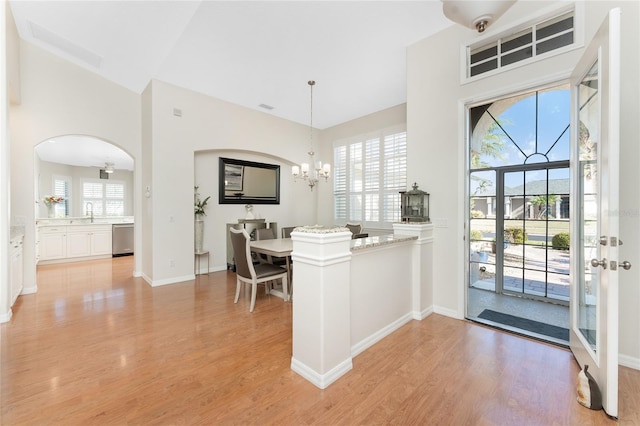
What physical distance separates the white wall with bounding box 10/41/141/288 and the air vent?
5.24 metres

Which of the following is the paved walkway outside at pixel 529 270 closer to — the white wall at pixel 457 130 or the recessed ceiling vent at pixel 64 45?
the white wall at pixel 457 130

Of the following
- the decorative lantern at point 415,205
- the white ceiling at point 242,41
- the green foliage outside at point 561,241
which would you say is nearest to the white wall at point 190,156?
the white ceiling at point 242,41

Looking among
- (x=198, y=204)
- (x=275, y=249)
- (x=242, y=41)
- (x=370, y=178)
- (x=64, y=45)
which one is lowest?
(x=275, y=249)

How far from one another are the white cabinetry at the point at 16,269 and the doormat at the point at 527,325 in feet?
17.8

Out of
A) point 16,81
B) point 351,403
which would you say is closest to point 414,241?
point 351,403

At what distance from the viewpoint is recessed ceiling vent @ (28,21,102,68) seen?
12.0 ft

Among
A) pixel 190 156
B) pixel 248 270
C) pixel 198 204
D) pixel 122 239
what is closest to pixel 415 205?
pixel 248 270

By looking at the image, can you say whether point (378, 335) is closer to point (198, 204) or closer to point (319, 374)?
point (319, 374)

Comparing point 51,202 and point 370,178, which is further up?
point 370,178

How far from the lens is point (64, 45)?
12.7 ft

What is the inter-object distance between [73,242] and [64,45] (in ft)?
14.1

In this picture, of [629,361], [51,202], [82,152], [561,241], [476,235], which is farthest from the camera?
[51,202]

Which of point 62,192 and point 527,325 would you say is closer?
point 527,325

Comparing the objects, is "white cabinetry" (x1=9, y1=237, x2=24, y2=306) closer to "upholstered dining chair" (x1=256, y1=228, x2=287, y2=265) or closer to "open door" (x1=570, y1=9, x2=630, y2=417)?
"upholstered dining chair" (x1=256, y1=228, x2=287, y2=265)
